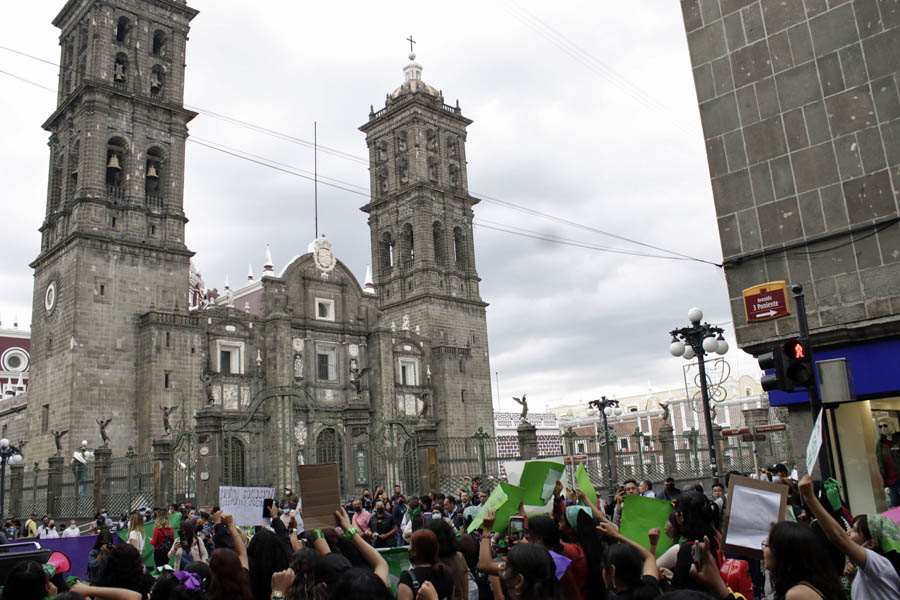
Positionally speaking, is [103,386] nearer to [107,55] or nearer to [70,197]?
[70,197]

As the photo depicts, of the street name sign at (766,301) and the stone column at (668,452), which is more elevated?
the street name sign at (766,301)

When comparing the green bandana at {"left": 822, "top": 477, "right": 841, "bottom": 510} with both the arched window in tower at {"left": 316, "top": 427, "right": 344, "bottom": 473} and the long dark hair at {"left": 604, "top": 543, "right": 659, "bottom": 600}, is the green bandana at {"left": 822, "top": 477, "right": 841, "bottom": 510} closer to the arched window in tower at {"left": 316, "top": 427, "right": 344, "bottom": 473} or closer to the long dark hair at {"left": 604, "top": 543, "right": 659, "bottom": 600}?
the long dark hair at {"left": 604, "top": 543, "right": 659, "bottom": 600}

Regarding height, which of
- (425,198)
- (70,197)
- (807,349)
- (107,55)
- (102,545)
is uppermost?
(107,55)

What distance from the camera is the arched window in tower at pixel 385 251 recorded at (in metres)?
45.4

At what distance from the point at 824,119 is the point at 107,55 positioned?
3094 centimetres

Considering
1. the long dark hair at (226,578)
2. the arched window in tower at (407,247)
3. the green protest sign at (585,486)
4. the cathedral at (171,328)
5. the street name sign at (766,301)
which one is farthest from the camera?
the arched window in tower at (407,247)

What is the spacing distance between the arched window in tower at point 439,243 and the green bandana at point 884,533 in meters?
39.8

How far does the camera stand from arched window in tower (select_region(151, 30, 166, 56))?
35.5 meters

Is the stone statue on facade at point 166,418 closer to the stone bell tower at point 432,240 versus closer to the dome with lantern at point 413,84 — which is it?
the stone bell tower at point 432,240

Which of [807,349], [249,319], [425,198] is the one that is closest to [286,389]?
[249,319]

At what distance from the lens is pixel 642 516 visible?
200 inches

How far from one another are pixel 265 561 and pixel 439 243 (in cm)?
3922

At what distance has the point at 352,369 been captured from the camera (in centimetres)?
3619

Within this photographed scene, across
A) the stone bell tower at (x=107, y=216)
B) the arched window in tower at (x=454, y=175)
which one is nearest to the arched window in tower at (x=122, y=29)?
the stone bell tower at (x=107, y=216)
